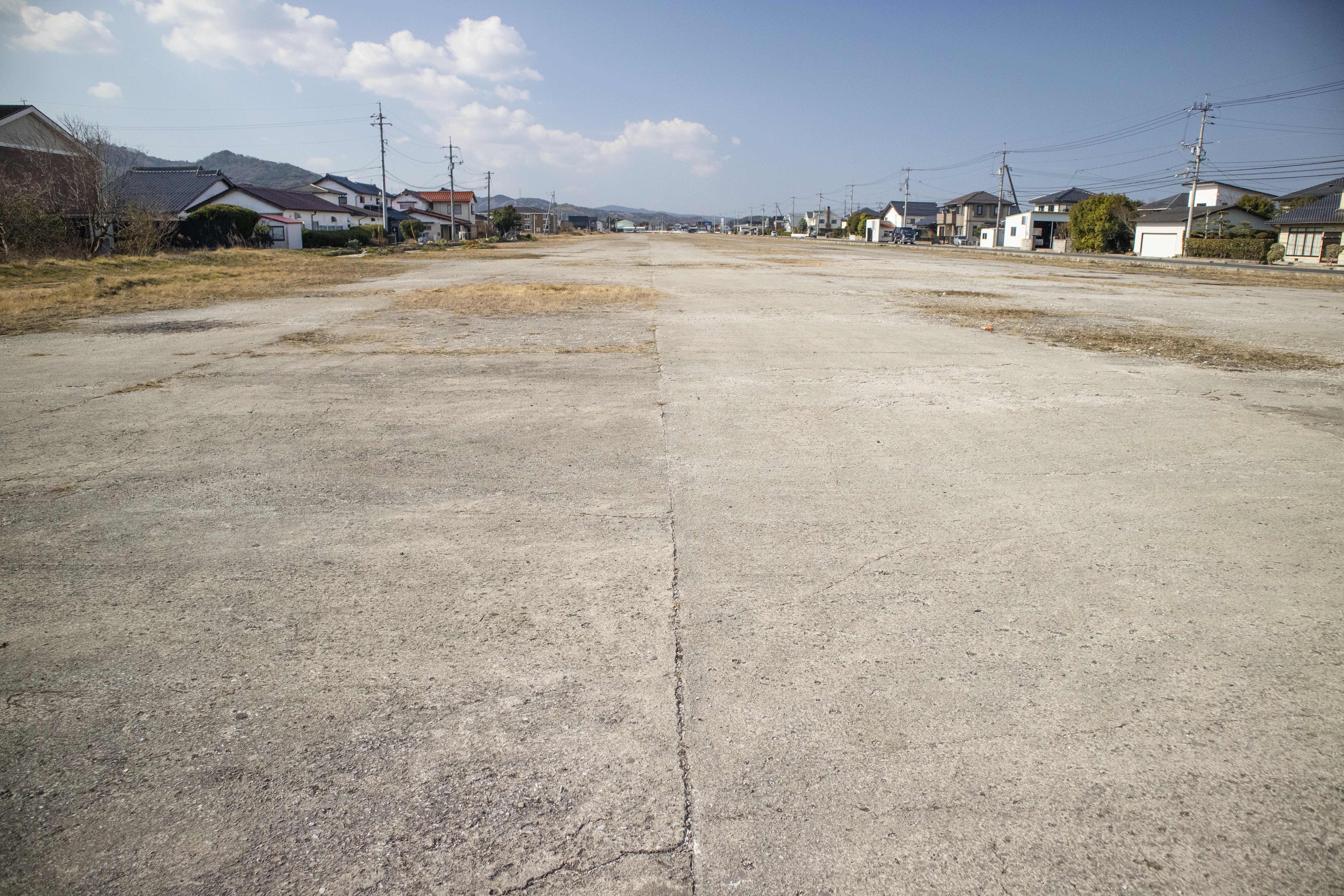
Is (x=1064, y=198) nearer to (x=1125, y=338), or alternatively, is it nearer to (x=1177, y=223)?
(x=1177, y=223)

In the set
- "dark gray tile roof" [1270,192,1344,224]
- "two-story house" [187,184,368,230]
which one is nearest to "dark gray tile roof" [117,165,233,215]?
"two-story house" [187,184,368,230]

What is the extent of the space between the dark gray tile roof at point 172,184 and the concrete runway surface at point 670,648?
40340 mm

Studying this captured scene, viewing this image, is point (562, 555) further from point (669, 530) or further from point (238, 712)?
point (238, 712)

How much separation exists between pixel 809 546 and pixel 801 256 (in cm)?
3857

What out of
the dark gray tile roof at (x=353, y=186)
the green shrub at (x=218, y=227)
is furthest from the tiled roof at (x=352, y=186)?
the green shrub at (x=218, y=227)

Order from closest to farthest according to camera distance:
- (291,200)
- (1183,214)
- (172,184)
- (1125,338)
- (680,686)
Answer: (680,686), (1125,338), (172,184), (291,200), (1183,214)

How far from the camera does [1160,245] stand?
54.2 meters

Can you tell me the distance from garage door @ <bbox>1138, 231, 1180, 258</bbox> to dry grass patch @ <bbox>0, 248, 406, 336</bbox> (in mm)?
52275

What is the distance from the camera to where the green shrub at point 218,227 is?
33.6 meters

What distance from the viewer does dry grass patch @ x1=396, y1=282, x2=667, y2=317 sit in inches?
534

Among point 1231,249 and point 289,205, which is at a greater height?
point 289,205

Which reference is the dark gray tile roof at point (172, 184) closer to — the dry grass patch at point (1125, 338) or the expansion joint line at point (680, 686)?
the dry grass patch at point (1125, 338)

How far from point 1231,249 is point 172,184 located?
63832 millimetres

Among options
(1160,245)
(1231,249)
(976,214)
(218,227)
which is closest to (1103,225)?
(1160,245)
